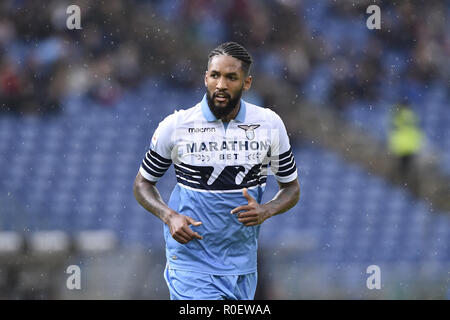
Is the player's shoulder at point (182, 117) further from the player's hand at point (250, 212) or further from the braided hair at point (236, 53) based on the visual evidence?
the player's hand at point (250, 212)

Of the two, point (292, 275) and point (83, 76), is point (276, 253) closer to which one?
point (292, 275)

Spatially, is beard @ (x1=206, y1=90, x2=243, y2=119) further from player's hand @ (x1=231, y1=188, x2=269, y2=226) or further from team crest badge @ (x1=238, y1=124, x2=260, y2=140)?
player's hand @ (x1=231, y1=188, x2=269, y2=226)

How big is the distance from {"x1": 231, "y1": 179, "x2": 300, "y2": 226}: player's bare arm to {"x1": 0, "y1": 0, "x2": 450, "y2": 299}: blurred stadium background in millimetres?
4000

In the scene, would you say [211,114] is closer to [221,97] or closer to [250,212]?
[221,97]

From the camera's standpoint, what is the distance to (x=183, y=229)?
425 centimetres

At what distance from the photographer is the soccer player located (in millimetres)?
4430

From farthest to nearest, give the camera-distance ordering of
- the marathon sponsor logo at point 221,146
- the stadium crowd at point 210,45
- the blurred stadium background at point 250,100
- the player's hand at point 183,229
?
the stadium crowd at point 210,45 → the blurred stadium background at point 250,100 → the marathon sponsor logo at point 221,146 → the player's hand at point 183,229

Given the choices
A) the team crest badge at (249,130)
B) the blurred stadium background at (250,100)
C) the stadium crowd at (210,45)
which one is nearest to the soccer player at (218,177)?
the team crest badge at (249,130)

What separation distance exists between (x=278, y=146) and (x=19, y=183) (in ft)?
19.0

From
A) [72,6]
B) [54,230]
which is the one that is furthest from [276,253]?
[72,6]

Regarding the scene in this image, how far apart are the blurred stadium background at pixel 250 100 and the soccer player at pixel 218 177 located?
13.6ft

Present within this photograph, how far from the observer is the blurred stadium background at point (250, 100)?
29.6ft

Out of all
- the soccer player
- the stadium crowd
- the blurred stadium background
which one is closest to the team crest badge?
the soccer player

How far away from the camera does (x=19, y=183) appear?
9.77 m
